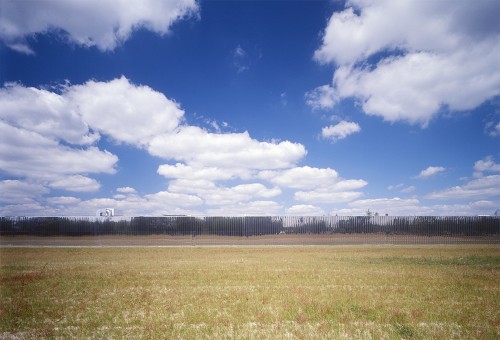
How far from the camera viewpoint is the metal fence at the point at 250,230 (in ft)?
159

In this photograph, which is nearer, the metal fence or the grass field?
the grass field

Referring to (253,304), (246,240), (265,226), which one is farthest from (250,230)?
(253,304)

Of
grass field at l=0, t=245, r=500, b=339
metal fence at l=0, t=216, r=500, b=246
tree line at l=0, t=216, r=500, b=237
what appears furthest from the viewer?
tree line at l=0, t=216, r=500, b=237

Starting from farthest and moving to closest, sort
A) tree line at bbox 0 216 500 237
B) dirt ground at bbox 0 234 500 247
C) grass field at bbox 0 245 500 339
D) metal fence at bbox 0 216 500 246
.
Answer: tree line at bbox 0 216 500 237 < metal fence at bbox 0 216 500 246 < dirt ground at bbox 0 234 500 247 < grass field at bbox 0 245 500 339

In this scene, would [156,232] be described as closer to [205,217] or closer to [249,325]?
[205,217]

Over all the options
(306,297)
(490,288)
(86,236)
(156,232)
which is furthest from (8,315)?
(86,236)

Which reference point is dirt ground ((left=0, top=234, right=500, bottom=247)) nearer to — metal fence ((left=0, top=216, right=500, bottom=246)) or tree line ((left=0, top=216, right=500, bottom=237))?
metal fence ((left=0, top=216, right=500, bottom=246))

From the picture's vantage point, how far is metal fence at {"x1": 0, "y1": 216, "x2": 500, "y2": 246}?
159ft

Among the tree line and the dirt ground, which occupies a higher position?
the tree line

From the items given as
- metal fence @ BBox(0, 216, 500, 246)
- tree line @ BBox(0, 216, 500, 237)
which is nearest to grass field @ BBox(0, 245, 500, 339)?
metal fence @ BBox(0, 216, 500, 246)

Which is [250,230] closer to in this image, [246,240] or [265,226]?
[246,240]

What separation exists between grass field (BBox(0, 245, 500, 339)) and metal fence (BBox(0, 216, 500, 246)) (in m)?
32.5

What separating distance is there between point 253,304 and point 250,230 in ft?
133

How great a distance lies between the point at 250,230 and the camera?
50.2m
